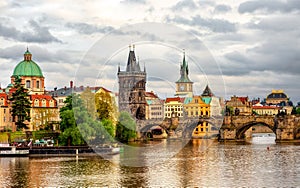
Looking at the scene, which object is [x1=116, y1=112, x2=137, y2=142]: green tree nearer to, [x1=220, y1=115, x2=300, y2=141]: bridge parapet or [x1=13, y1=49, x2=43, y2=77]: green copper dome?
[x1=220, y1=115, x2=300, y2=141]: bridge parapet

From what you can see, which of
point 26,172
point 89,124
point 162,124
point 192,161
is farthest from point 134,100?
point 26,172

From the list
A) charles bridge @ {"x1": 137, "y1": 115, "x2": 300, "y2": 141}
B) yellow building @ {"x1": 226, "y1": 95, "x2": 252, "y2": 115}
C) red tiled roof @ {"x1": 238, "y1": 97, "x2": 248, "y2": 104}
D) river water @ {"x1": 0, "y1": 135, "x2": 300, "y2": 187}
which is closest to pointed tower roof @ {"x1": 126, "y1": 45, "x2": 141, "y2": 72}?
charles bridge @ {"x1": 137, "y1": 115, "x2": 300, "y2": 141}

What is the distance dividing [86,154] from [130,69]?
32121 millimetres

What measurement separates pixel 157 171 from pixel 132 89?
60.8m

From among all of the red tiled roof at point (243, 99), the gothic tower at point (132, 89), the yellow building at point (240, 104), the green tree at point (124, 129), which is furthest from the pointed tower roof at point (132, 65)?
the red tiled roof at point (243, 99)

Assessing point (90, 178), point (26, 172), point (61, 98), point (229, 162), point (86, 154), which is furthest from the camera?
point (61, 98)

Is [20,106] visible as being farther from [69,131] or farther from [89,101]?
[69,131]

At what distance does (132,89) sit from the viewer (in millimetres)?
118625

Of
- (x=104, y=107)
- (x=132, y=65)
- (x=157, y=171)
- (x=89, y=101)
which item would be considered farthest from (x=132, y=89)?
(x=157, y=171)

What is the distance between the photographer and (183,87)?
13688cm

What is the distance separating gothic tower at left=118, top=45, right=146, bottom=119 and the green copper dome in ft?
59.5

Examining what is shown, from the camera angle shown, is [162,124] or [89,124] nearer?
[89,124]

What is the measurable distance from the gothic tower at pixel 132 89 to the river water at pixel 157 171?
26.8 m

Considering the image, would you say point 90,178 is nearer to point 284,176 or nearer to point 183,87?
point 284,176
